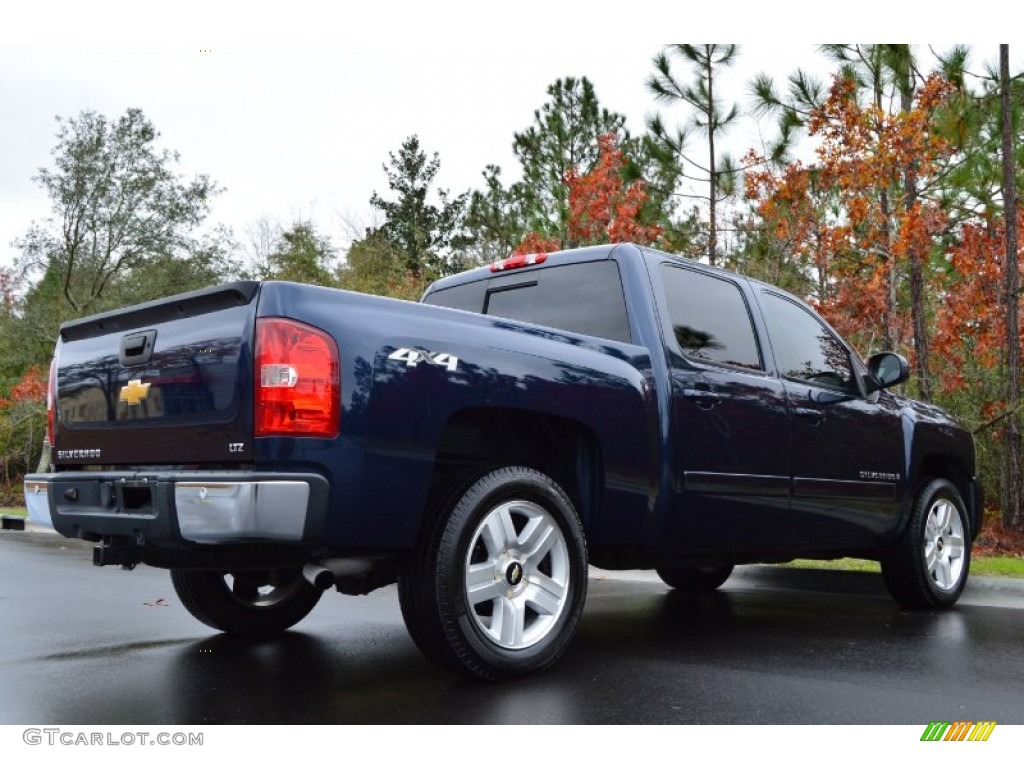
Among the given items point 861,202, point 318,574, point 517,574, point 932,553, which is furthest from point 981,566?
point 318,574

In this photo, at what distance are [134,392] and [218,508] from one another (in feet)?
2.87

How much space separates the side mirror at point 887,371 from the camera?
257 inches

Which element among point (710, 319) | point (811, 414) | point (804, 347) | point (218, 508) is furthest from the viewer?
point (804, 347)

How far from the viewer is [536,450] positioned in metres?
4.86

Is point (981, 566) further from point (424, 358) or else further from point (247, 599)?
point (424, 358)

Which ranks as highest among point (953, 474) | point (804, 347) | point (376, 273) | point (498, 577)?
point (376, 273)

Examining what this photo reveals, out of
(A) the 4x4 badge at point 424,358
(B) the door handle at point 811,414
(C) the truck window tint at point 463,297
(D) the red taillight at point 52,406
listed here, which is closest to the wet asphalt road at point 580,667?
(D) the red taillight at point 52,406

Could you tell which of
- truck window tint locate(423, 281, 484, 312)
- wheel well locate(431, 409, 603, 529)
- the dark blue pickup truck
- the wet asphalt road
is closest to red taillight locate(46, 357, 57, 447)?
the dark blue pickup truck

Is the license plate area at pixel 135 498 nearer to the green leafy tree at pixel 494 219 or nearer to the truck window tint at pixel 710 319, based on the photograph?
the truck window tint at pixel 710 319

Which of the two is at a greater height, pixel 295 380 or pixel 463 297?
pixel 463 297

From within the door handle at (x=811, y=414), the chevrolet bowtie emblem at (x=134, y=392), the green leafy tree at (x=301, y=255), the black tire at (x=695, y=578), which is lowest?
the black tire at (x=695, y=578)

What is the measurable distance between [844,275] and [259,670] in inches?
527

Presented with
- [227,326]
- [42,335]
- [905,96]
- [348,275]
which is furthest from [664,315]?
[42,335]

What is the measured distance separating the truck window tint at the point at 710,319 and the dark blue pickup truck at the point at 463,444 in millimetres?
16
